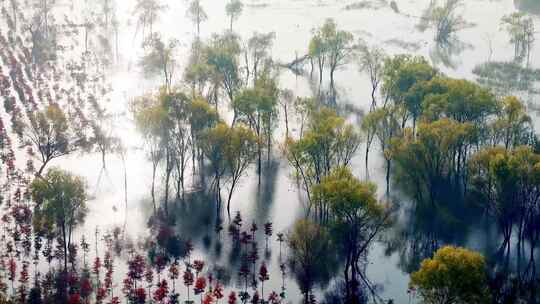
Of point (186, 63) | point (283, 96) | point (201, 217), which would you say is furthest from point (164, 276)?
point (186, 63)

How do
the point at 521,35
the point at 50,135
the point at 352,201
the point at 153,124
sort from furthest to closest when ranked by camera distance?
the point at 521,35 < the point at 50,135 < the point at 153,124 < the point at 352,201

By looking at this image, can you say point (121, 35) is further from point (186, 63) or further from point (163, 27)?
point (186, 63)

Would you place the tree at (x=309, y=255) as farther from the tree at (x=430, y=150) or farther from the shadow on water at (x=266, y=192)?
the tree at (x=430, y=150)

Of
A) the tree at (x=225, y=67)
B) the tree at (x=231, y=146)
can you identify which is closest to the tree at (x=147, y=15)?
the tree at (x=225, y=67)

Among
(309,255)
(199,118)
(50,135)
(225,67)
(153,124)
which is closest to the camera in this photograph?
(309,255)

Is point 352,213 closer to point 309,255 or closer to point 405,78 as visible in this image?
point 309,255

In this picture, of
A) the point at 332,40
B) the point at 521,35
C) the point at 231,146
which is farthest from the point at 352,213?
the point at 521,35

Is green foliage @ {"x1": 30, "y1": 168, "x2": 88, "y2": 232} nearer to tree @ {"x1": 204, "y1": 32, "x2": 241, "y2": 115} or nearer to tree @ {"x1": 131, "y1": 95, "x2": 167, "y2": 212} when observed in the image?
tree @ {"x1": 131, "y1": 95, "x2": 167, "y2": 212}

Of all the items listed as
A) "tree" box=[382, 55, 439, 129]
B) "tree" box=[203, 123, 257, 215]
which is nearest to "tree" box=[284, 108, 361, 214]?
"tree" box=[203, 123, 257, 215]
